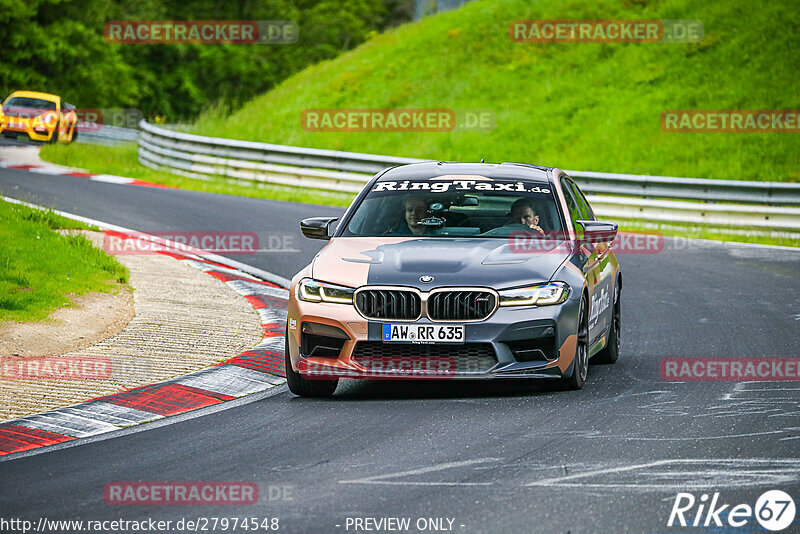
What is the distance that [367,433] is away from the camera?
757 centimetres

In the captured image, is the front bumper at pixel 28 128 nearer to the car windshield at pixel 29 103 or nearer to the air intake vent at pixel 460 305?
the car windshield at pixel 29 103

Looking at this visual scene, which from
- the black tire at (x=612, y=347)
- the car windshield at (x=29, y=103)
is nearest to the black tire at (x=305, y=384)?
the black tire at (x=612, y=347)

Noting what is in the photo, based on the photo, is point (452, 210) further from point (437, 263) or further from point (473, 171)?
point (437, 263)

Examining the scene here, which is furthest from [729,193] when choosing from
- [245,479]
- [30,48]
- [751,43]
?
[30,48]

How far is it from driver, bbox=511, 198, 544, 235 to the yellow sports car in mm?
26636

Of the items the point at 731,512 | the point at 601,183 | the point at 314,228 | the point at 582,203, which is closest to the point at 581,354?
the point at 314,228

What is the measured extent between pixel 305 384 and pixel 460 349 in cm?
117

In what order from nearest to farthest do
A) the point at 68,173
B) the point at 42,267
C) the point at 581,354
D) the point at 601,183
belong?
Result: the point at 581,354, the point at 42,267, the point at 601,183, the point at 68,173

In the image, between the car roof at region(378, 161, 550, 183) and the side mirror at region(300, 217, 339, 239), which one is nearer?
the side mirror at region(300, 217, 339, 239)

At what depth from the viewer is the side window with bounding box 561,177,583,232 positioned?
10.0 m

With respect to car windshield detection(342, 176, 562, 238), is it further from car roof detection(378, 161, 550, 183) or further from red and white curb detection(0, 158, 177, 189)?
red and white curb detection(0, 158, 177, 189)

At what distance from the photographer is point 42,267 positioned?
42.8 ft

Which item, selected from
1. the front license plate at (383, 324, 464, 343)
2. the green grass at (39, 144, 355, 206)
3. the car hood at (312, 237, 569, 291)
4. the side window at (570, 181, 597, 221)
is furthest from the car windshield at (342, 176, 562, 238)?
the green grass at (39, 144, 355, 206)

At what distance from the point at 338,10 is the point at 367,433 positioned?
69651 millimetres
